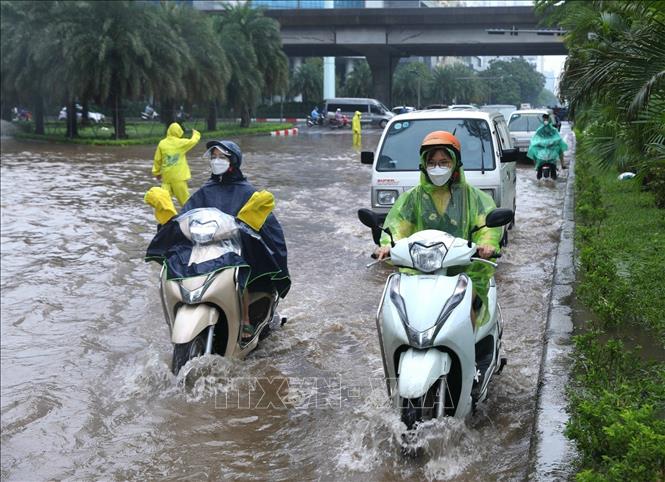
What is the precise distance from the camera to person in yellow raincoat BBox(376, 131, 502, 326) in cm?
526

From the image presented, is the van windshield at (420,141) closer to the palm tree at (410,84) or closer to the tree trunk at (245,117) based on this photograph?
the tree trunk at (245,117)

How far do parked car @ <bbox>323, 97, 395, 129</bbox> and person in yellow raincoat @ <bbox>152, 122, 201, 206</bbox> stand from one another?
4129 cm

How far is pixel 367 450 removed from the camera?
16.8 feet

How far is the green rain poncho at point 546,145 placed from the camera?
19.2m

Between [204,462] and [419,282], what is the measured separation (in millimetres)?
1736

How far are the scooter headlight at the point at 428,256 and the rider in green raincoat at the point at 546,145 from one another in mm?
15087

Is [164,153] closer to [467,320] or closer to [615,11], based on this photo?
[615,11]

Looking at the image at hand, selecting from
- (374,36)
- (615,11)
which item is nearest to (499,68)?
(374,36)

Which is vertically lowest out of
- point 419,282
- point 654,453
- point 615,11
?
point 654,453

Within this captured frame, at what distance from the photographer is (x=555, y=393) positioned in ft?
17.6

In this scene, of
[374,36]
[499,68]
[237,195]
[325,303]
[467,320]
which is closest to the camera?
[467,320]

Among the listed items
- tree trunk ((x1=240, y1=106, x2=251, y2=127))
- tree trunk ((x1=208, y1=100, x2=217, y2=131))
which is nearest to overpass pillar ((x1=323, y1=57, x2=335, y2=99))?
tree trunk ((x1=240, y1=106, x2=251, y2=127))

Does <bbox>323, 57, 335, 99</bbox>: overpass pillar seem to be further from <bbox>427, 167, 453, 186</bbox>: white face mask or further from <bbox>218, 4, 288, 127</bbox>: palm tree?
<bbox>427, 167, 453, 186</bbox>: white face mask

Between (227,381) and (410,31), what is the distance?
55.2 m
